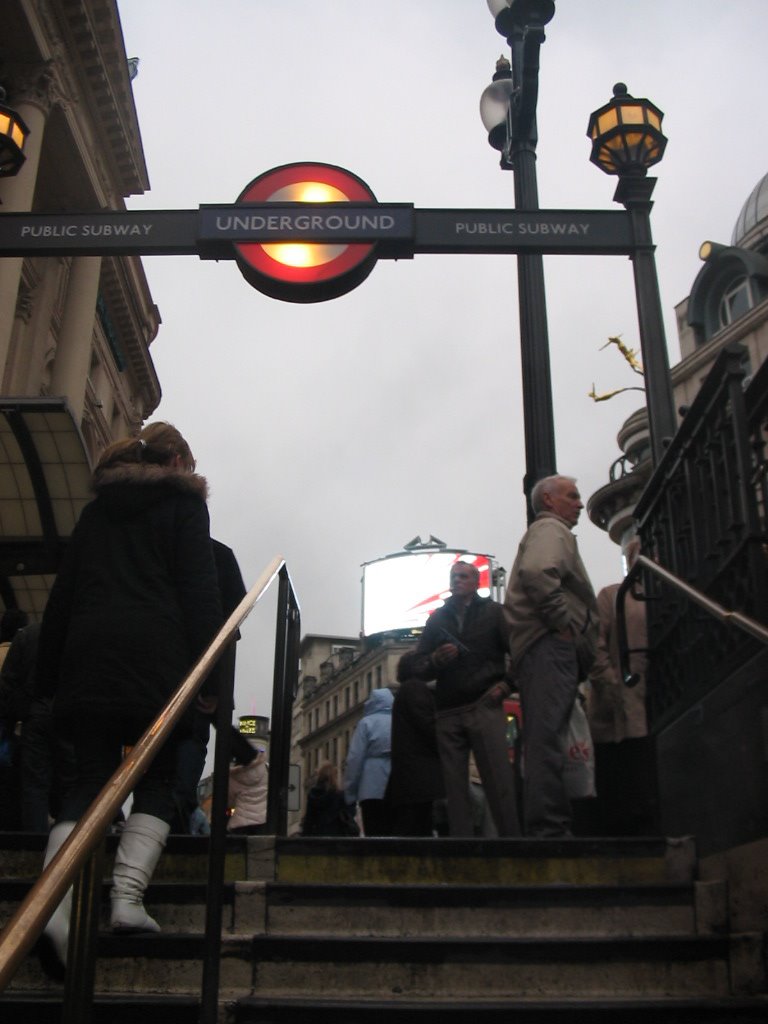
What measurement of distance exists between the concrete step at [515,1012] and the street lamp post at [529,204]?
3.83m

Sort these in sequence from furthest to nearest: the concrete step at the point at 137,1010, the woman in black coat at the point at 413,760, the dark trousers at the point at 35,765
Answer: the woman in black coat at the point at 413,760, the dark trousers at the point at 35,765, the concrete step at the point at 137,1010

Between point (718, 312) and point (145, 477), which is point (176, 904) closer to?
point (145, 477)

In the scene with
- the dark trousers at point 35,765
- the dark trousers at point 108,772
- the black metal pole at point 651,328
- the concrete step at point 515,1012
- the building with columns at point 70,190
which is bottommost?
the concrete step at point 515,1012

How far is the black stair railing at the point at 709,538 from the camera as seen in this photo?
4.76 meters

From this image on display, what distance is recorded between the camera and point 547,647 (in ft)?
19.2

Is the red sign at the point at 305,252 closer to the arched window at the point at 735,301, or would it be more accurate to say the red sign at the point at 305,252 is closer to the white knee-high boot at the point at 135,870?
the white knee-high boot at the point at 135,870

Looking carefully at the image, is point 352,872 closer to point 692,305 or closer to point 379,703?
point 379,703

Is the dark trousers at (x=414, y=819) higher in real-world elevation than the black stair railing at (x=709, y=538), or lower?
lower

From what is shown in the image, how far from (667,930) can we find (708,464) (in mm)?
2226

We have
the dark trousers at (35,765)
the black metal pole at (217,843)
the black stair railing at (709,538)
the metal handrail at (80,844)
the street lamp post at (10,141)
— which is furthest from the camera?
the dark trousers at (35,765)

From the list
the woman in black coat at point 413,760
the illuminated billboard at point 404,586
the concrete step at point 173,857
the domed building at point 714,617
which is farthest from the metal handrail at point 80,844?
the illuminated billboard at point 404,586

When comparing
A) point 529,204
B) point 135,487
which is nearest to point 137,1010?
point 135,487

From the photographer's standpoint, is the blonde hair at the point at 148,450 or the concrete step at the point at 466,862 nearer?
the blonde hair at the point at 148,450

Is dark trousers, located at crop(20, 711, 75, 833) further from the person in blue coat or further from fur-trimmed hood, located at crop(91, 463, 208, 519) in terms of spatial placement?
fur-trimmed hood, located at crop(91, 463, 208, 519)
